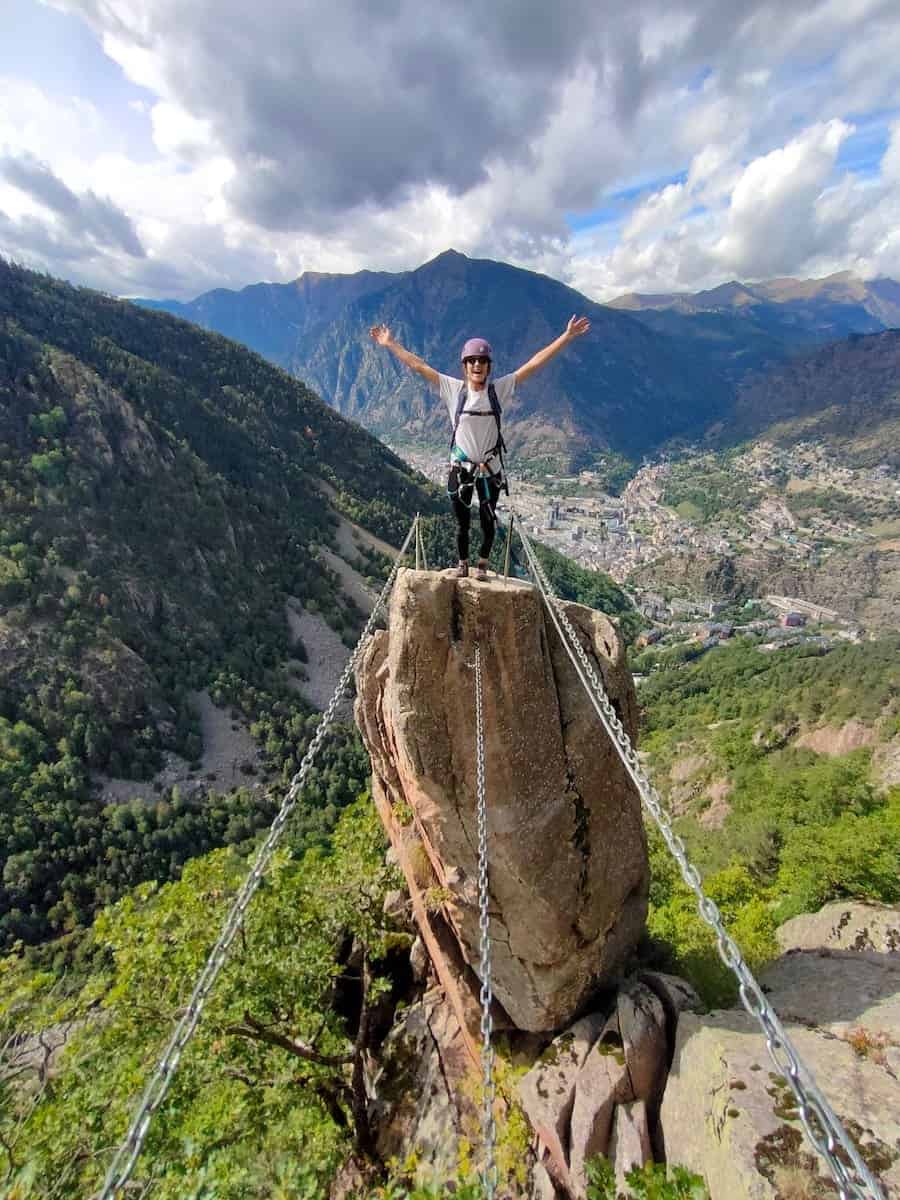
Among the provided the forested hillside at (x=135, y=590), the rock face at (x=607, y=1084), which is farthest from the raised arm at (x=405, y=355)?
the forested hillside at (x=135, y=590)

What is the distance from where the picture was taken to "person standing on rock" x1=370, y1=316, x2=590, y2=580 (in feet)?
25.6

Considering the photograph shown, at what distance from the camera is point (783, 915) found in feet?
60.3

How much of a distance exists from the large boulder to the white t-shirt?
25.8ft

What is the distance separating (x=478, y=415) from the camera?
7.92m

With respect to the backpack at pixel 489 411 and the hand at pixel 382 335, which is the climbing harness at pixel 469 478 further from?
the hand at pixel 382 335

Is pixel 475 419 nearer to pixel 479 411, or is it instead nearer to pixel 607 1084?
pixel 479 411

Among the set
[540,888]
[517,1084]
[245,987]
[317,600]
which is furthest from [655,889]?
[317,600]

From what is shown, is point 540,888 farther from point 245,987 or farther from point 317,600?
point 317,600

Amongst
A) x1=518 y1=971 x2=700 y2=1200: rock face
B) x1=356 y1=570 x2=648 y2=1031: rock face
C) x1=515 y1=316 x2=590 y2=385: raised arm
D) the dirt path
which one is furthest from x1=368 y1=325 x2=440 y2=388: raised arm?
the dirt path

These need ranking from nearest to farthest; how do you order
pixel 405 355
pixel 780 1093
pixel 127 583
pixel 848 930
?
pixel 780 1093, pixel 405 355, pixel 848 930, pixel 127 583

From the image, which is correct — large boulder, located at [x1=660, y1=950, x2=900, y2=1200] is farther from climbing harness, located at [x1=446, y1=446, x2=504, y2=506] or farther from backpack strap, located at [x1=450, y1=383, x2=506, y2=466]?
backpack strap, located at [x1=450, y1=383, x2=506, y2=466]

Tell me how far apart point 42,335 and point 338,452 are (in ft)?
203

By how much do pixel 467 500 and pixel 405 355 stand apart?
2.83m

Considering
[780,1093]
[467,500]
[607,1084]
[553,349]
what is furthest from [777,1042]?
[553,349]
